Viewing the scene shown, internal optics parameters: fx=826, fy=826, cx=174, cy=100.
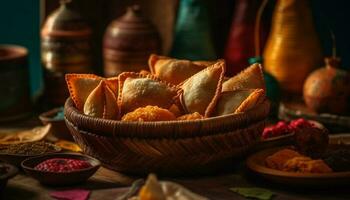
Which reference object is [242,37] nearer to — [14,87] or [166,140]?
[14,87]

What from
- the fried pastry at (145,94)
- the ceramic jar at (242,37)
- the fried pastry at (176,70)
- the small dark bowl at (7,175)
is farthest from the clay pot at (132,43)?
the small dark bowl at (7,175)

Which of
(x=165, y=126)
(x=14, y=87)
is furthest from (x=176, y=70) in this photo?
(x=14, y=87)

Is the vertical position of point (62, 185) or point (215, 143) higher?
point (215, 143)

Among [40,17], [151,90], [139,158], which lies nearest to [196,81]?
[151,90]

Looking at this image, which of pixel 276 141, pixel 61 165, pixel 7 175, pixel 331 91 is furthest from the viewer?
pixel 331 91

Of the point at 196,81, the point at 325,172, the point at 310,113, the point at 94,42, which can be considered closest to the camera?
the point at 325,172

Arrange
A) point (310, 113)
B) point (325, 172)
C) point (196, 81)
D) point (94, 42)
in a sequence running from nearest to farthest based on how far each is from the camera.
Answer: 1. point (325, 172)
2. point (196, 81)
3. point (310, 113)
4. point (94, 42)

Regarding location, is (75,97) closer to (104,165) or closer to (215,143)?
(104,165)
